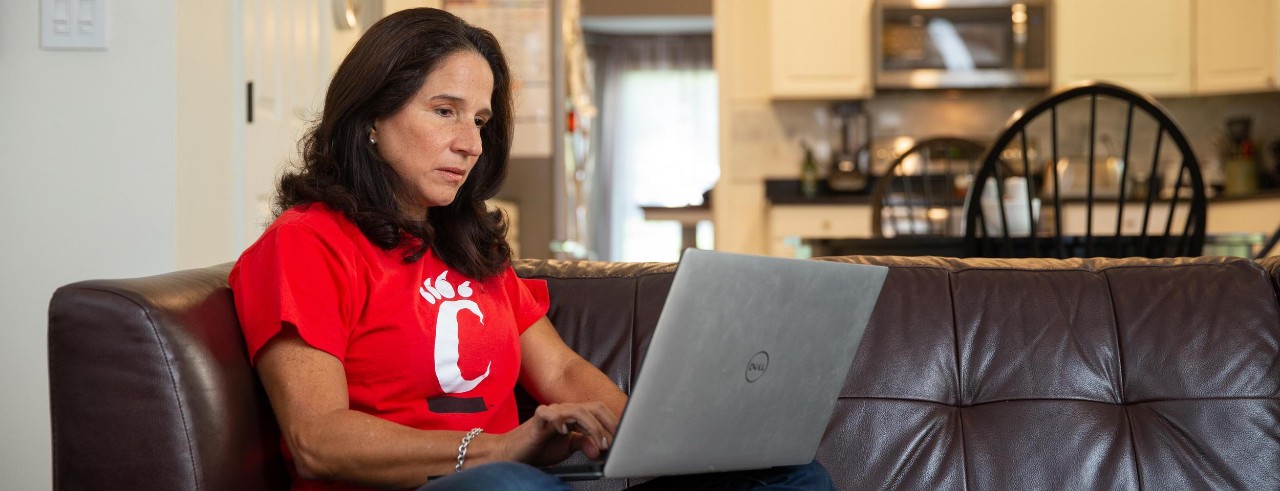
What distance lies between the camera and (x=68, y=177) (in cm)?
200

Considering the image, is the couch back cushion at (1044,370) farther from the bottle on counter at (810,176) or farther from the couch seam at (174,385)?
the bottle on counter at (810,176)

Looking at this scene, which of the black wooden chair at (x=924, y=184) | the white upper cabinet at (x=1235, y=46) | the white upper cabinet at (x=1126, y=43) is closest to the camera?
the black wooden chair at (x=924, y=184)

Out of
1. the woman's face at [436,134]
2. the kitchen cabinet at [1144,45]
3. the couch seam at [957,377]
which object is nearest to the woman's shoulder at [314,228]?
the woman's face at [436,134]

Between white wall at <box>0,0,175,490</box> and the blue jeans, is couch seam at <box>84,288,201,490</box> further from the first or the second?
white wall at <box>0,0,175,490</box>

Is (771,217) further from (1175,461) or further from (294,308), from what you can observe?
(294,308)

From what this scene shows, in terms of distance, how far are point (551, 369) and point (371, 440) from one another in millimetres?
451

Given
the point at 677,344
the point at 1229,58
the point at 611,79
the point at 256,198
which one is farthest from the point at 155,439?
the point at 611,79

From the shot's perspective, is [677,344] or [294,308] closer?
[677,344]

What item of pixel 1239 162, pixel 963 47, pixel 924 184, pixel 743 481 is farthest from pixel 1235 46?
pixel 743 481

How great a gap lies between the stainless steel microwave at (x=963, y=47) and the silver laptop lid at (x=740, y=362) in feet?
14.8

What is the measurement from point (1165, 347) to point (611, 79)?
8.53 m

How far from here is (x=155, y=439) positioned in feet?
3.74

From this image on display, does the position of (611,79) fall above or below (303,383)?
above

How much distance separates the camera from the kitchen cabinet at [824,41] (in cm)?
572
